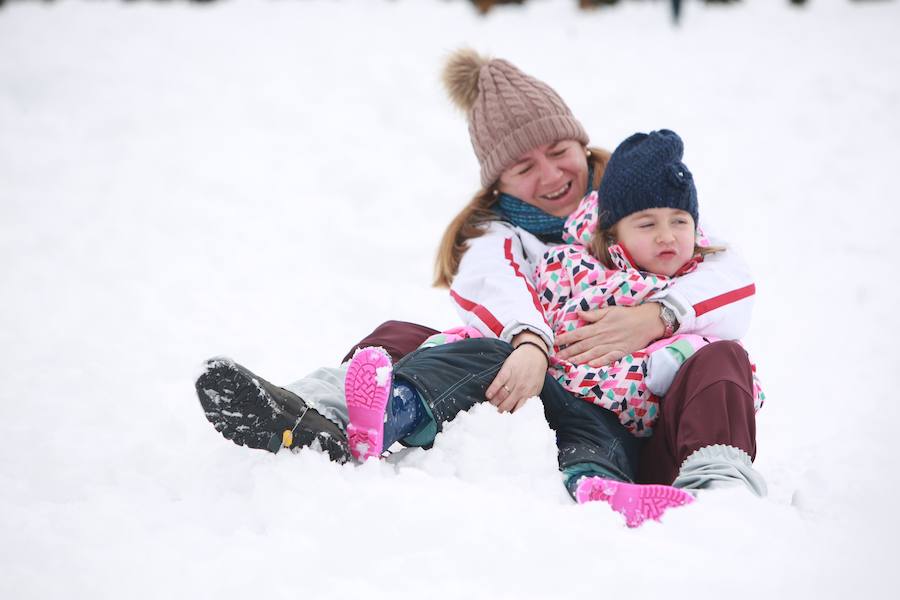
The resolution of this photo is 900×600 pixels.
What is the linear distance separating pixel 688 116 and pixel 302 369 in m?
4.45

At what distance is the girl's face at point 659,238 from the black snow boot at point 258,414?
3.27 feet

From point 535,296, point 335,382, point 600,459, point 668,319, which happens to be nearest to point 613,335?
point 668,319

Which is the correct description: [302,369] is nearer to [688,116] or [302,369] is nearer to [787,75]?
[688,116]

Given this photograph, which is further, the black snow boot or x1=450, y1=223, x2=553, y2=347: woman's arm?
x1=450, y1=223, x2=553, y2=347: woman's arm

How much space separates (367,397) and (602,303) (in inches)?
32.2

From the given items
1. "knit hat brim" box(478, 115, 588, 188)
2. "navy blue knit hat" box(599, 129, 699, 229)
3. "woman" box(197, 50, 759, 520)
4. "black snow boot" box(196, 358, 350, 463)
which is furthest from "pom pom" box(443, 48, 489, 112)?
"black snow boot" box(196, 358, 350, 463)

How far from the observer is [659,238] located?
2217mm

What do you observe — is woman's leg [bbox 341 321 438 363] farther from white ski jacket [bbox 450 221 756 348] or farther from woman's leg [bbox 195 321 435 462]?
woman's leg [bbox 195 321 435 462]

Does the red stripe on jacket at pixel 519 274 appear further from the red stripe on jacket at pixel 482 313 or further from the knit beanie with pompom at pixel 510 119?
the knit beanie with pompom at pixel 510 119

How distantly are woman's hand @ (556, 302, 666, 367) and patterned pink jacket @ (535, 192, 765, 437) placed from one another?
27 mm

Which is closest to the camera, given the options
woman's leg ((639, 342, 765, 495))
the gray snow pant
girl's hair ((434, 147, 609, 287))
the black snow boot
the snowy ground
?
the snowy ground

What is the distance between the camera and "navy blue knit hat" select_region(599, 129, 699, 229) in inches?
87.1

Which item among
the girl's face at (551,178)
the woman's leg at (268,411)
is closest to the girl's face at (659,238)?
the girl's face at (551,178)

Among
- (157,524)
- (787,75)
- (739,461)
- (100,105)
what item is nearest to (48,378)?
(157,524)
